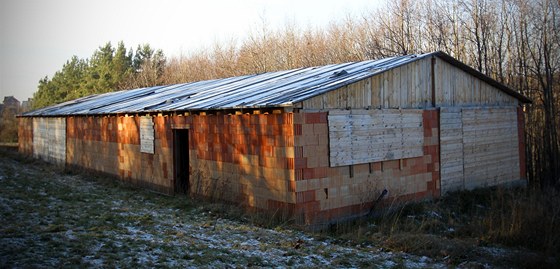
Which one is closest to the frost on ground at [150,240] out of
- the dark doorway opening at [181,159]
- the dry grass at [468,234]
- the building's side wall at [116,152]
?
the dry grass at [468,234]

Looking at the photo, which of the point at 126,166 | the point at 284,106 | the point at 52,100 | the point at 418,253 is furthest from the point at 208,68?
the point at 418,253

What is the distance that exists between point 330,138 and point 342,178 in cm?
105

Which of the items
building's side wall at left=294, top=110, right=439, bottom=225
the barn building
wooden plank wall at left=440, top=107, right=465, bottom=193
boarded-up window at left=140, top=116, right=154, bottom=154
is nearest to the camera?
building's side wall at left=294, top=110, right=439, bottom=225

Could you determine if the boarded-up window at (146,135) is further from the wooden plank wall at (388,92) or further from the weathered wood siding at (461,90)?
the weathered wood siding at (461,90)

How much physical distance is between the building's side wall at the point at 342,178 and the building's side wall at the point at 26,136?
74.1ft

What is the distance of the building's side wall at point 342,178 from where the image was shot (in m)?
10.6

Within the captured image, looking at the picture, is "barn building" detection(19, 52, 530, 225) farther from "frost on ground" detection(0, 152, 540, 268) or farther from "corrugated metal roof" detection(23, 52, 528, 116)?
"frost on ground" detection(0, 152, 540, 268)

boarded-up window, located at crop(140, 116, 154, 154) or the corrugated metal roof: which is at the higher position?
the corrugated metal roof

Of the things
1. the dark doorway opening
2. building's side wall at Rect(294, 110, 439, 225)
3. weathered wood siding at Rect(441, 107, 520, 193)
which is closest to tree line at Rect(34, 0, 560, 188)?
weathered wood siding at Rect(441, 107, 520, 193)

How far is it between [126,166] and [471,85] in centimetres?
1195

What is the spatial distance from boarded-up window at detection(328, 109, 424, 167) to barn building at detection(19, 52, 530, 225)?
3cm

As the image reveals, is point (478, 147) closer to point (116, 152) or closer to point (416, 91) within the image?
point (416, 91)

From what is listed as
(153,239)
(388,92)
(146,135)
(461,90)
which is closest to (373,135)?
(388,92)

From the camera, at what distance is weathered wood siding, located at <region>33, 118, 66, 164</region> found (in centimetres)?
2298
